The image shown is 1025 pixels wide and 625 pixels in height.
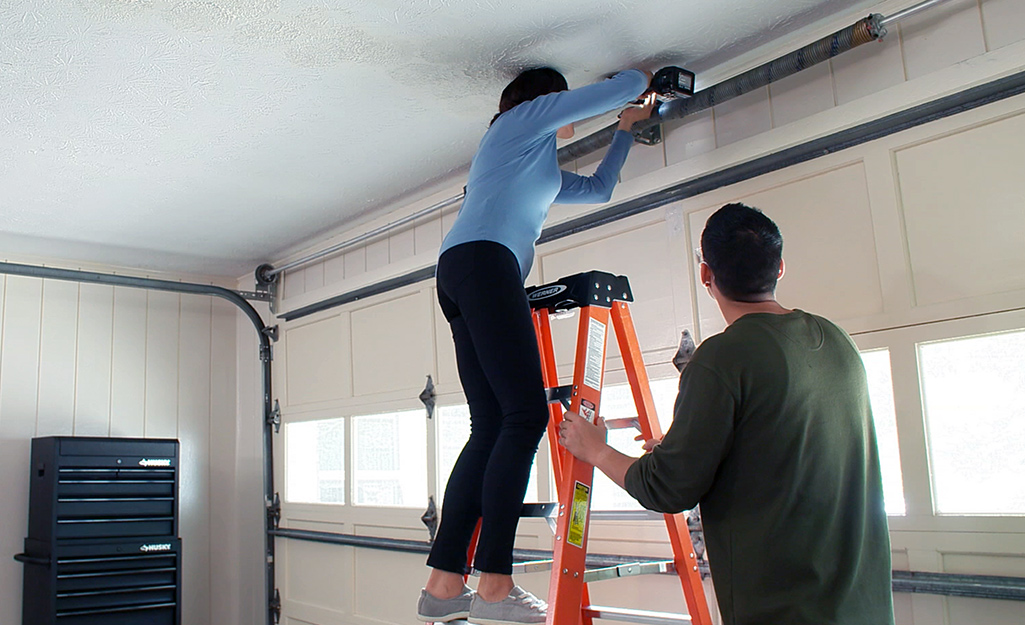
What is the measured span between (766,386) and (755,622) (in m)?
0.38

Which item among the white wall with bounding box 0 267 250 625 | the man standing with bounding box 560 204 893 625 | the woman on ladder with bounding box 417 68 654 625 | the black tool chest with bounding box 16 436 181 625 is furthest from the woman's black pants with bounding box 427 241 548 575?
the white wall with bounding box 0 267 250 625

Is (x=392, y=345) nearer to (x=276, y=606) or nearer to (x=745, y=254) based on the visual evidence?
(x=276, y=606)

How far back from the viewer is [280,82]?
2.54 metres

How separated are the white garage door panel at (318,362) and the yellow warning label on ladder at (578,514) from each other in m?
2.59

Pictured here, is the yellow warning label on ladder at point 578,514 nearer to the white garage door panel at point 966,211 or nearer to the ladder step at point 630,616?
the ladder step at point 630,616

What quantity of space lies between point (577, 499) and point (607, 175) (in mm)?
1106

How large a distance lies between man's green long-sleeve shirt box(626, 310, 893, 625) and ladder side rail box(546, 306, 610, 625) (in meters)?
0.35

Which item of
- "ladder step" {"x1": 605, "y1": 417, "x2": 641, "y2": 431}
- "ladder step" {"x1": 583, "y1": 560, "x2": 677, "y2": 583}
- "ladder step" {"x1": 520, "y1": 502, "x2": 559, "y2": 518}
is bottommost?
"ladder step" {"x1": 583, "y1": 560, "x2": 677, "y2": 583}

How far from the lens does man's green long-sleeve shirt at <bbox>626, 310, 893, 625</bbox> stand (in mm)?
1270

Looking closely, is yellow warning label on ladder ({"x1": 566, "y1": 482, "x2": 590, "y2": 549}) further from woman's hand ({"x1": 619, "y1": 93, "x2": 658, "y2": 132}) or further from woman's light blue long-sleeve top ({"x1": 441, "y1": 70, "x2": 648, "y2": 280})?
woman's hand ({"x1": 619, "y1": 93, "x2": 658, "y2": 132})

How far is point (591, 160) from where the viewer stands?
9.78ft

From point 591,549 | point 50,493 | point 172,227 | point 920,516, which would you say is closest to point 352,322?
point 172,227

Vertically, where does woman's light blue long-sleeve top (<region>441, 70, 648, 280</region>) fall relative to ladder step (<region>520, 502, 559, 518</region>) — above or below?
above

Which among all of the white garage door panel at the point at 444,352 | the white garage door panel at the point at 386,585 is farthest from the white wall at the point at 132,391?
the white garage door panel at the point at 444,352
